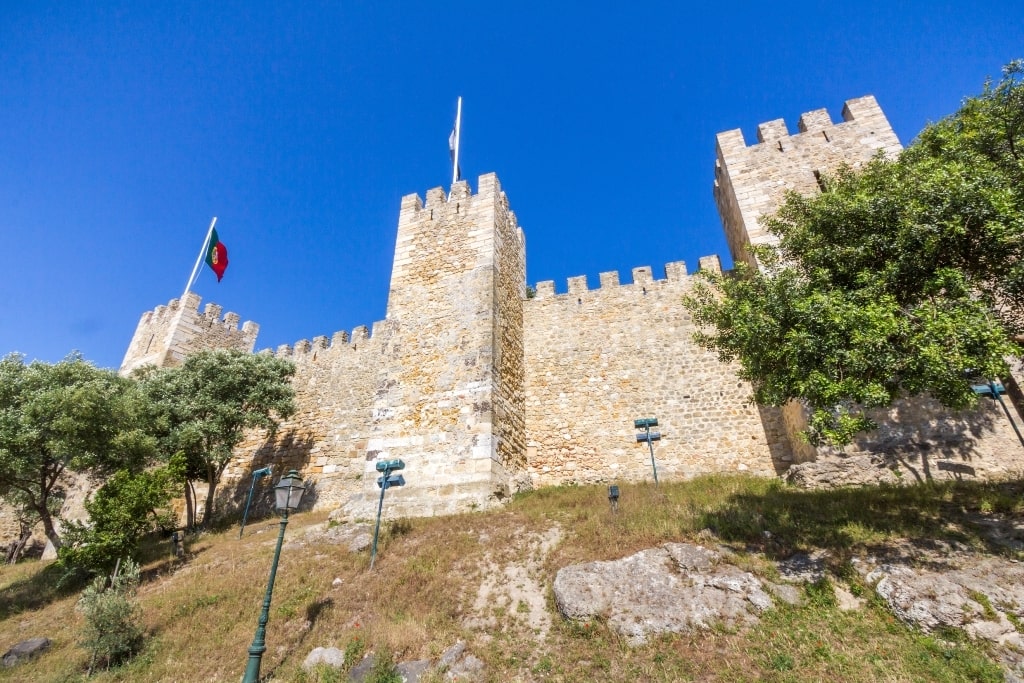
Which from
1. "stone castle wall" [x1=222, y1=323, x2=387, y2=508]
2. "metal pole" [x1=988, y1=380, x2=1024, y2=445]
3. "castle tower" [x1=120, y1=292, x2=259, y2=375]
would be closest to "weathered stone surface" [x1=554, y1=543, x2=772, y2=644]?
"metal pole" [x1=988, y1=380, x2=1024, y2=445]

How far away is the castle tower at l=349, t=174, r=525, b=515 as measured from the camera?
11.5 m

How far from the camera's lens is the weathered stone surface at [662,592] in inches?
236

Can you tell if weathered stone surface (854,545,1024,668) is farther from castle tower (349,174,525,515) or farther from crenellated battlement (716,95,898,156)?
crenellated battlement (716,95,898,156)

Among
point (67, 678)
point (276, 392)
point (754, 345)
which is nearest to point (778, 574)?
point (754, 345)

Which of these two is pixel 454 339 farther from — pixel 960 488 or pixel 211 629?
pixel 960 488

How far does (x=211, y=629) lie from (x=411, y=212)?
12.6m

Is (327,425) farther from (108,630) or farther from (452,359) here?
(108,630)

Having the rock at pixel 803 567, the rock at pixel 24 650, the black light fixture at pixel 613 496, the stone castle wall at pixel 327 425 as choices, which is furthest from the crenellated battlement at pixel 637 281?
the rock at pixel 24 650

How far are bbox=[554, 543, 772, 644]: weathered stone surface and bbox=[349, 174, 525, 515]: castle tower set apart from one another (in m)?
4.32

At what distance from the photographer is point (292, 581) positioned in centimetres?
859

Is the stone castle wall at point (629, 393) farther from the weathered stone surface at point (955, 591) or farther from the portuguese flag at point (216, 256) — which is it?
the portuguese flag at point (216, 256)

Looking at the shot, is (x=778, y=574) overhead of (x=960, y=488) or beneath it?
beneath

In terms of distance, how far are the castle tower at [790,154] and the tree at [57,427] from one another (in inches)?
711

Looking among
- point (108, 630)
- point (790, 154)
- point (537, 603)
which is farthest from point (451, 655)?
point (790, 154)
